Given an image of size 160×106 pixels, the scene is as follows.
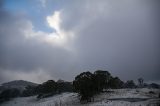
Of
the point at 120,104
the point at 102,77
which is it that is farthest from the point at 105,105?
the point at 102,77

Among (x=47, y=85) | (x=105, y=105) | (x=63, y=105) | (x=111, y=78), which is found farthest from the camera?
(x=47, y=85)

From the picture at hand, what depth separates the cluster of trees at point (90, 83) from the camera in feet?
226

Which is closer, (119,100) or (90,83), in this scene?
(119,100)

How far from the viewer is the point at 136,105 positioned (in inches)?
1960

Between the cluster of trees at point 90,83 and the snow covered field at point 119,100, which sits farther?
the cluster of trees at point 90,83

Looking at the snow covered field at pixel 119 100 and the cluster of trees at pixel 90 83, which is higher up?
the cluster of trees at pixel 90 83

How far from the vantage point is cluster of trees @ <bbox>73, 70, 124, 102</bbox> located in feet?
226

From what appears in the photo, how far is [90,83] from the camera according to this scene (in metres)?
72.6

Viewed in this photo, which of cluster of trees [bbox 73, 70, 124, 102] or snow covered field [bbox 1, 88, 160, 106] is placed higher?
cluster of trees [bbox 73, 70, 124, 102]

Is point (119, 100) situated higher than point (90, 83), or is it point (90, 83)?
point (90, 83)

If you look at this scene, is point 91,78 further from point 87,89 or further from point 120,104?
point 120,104

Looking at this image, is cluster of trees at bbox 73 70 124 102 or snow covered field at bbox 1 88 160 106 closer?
snow covered field at bbox 1 88 160 106

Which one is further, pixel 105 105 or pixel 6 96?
pixel 6 96

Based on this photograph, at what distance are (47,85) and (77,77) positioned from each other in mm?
55300
